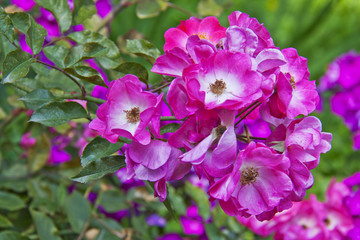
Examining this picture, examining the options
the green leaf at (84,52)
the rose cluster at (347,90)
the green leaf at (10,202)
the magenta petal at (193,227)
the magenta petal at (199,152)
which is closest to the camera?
the magenta petal at (199,152)

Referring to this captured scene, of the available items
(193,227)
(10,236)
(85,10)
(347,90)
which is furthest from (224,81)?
(347,90)

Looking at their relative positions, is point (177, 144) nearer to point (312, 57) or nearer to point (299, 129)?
point (299, 129)

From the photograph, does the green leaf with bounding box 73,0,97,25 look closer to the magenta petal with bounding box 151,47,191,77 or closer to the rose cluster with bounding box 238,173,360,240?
the magenta petal with bounding box 151,47,191,77

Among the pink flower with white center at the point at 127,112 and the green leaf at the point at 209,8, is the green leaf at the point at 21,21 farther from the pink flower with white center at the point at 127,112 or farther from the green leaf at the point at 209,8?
the green leaf at the point at 209,8

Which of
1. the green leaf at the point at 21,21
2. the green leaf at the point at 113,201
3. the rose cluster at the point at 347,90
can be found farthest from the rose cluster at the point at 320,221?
the rose cluster at the point at 347,90

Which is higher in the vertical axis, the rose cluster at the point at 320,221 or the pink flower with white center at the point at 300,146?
the pink flower with white center at the point at 300,146

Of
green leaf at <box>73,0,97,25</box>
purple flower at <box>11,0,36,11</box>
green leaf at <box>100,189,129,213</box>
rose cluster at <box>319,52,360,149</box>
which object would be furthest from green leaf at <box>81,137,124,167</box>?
rose cluster at <box>319,52,360,149</box>
